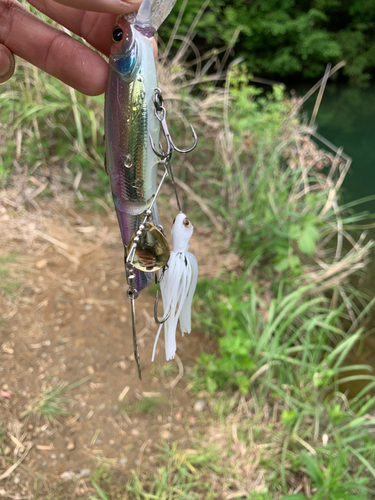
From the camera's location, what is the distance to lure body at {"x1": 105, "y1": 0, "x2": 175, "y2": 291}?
677 millimetres

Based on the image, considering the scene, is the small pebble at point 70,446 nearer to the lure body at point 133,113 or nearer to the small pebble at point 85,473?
the small pebble at point 85,473

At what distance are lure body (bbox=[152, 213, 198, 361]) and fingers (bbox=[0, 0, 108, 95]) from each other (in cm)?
45

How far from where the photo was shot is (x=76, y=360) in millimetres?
1692

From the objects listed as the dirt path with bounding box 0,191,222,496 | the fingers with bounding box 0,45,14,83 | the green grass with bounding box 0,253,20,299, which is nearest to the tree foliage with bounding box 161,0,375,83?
the dirt path with bounding box 0,191,222,496

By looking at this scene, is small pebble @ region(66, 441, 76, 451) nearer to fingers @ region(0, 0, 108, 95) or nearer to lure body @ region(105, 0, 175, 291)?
lure body @ region(105, 0, 175, 291)

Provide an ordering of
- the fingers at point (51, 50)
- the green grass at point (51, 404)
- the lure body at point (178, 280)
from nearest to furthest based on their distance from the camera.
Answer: the lure body at point (178, 280) → the fingers at point (51, 50) → the green grass at point (51, 404)

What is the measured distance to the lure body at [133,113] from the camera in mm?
677

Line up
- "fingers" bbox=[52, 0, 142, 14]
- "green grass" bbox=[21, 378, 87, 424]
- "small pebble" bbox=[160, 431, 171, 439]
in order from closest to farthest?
"fingers" bbox=[52, 0, 142, 14]
"green grass" bbox=[21, 378, 87, 424]
"small pebble" bbox=[160, 431, 171, 439]

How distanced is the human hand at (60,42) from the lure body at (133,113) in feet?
0.80

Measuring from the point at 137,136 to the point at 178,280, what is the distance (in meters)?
0.32

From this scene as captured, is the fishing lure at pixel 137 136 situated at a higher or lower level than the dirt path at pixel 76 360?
higher

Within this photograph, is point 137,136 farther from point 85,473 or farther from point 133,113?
point 85,473

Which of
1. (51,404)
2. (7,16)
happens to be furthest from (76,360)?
(7,16)

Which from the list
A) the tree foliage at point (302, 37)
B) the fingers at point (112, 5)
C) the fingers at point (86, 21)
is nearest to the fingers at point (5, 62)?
the fingers at point (86, 21)
